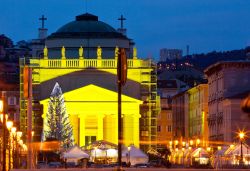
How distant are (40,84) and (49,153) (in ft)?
187

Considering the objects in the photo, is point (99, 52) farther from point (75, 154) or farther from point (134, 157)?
point (75, 154)

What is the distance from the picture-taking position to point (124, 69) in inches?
1035

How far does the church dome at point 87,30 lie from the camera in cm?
15975

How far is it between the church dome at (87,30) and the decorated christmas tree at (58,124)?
2893 cm

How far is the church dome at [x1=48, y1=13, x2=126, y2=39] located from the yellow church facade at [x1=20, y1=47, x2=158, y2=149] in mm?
3728

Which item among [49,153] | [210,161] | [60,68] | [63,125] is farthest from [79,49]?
[210,161]

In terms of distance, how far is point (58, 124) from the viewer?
12469cm

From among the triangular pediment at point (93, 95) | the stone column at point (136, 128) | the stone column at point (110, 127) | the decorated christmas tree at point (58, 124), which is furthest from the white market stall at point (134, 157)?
the stone column at point (136, 128)

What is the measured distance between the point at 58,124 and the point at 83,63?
31.3 m

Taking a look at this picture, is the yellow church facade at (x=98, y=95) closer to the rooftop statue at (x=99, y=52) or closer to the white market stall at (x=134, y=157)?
the rooftop statue at (x=99, y=52)

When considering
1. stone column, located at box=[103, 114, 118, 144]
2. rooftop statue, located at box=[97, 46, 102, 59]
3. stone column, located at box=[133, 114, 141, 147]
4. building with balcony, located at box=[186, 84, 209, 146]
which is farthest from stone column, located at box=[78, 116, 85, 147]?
building with balcony, located at box=[186, 84, 209, 146]

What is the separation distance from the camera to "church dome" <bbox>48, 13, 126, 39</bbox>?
6289 inches

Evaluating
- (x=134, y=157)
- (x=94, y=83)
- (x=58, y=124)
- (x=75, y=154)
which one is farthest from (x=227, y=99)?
(x=94, y=83)

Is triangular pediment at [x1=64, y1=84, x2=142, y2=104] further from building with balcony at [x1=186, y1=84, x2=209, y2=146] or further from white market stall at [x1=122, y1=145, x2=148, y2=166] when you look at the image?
white market stall at [x1=122, y1=145, x2=148, y2=166]
